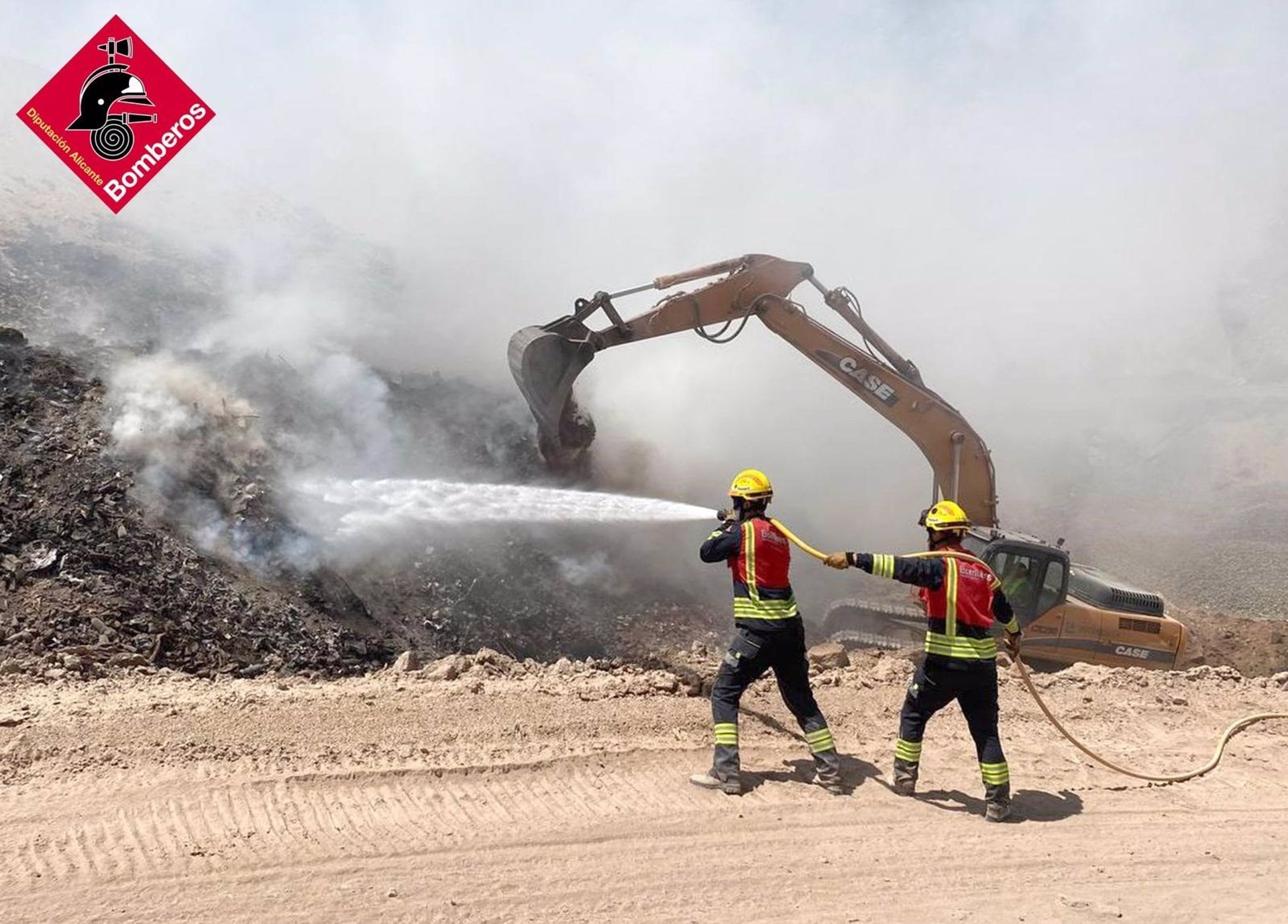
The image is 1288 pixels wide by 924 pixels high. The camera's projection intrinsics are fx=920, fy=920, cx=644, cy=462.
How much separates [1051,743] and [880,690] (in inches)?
47.4

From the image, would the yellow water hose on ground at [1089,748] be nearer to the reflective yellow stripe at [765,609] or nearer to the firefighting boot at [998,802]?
the reflective yellow stripe at [765,609]

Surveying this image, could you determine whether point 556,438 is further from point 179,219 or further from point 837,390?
point 179,219

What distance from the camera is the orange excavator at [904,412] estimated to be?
8.77 metres

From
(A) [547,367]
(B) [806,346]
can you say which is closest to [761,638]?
(A) [547,367]

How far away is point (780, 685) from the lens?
18.5 ft

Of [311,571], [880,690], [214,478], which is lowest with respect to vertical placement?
[880,690]

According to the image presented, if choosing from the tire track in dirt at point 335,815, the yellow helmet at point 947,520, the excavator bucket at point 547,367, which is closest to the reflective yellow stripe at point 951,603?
the yellow helmet at point 947,520

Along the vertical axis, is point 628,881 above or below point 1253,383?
below

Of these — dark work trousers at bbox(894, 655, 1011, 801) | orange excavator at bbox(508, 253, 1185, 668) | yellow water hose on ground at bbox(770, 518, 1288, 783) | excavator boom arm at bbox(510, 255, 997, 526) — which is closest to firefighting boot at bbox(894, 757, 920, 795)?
dark work trousers at bbox(894, 655, 1011, 801)

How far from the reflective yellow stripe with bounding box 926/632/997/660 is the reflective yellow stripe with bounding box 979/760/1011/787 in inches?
23.5

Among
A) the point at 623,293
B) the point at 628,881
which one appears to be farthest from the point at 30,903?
the point at 623,293

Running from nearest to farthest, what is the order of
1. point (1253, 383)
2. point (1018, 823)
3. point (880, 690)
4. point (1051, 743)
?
1. point (1018, 823)
2. point (1051, 743)
3. point (880, 690)
4. point (1253, 383)

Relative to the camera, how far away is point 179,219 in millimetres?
29203

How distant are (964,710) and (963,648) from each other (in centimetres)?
42
